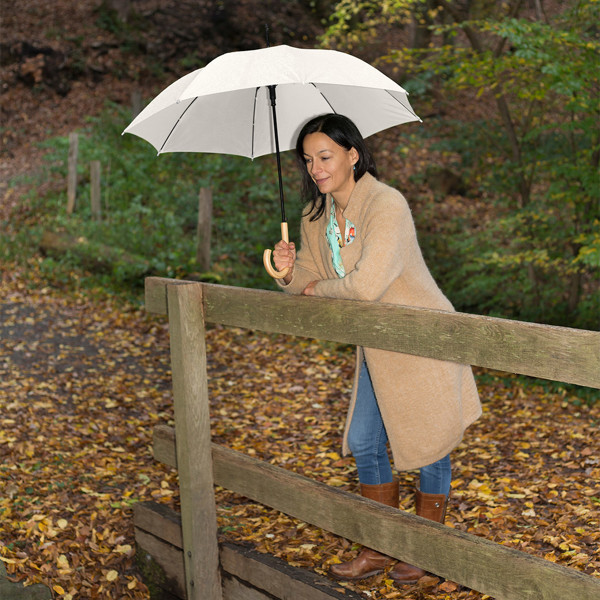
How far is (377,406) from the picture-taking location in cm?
336

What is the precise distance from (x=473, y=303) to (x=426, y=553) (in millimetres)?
7127

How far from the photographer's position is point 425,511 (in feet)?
11.2

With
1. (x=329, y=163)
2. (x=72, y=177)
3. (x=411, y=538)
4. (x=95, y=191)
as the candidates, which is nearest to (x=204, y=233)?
(x=95, y=191)

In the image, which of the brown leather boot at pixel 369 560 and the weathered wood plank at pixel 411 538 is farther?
the brown leather boot at pixel 369 560

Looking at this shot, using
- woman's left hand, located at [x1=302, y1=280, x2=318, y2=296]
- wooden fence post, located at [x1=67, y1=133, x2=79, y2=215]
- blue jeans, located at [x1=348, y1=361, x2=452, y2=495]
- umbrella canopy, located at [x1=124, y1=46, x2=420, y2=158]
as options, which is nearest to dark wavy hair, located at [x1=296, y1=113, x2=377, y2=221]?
umbrella canopy, located at [x1=124, y1=46, x2=420, y2=158]

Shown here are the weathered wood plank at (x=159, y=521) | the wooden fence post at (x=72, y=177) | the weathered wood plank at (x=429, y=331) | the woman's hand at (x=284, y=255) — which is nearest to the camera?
the weathered wood plank at (x=429, y=331)

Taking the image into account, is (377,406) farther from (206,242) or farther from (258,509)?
(206,242)

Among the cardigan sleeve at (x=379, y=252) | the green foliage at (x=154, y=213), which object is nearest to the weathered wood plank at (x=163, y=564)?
the cardigan sleeve at (x=379, y=252)

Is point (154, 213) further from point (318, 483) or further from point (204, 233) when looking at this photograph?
point (318, 483)

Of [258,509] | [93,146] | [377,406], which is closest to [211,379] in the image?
[258,509]

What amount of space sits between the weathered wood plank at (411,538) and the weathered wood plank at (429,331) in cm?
73

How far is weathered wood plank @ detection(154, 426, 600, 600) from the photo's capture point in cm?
245

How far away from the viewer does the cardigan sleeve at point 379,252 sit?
2.87 metres

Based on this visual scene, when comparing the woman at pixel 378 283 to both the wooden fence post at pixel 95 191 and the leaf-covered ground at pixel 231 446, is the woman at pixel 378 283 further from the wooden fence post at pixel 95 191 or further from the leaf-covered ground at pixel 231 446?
the wooden fence post at pixel 95 191
